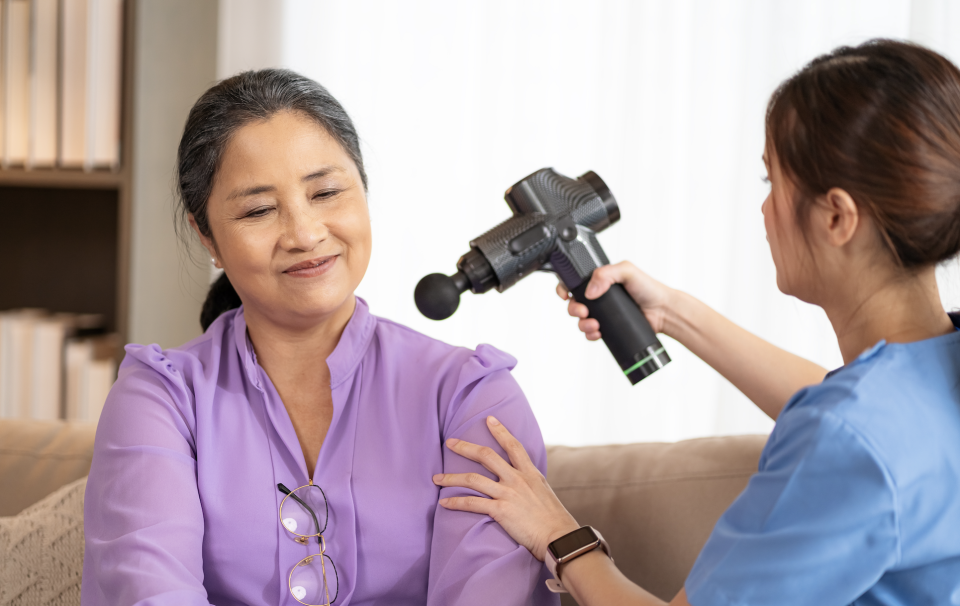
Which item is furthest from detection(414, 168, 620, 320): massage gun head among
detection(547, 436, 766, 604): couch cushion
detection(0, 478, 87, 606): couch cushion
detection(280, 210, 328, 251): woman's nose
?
detection(0, 478, 87, 606): couch cushion

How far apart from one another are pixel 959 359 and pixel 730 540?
29 cm

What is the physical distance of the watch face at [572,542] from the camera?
102 cm

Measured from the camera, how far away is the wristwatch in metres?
1.01

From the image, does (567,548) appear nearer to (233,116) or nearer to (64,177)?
(233,116)

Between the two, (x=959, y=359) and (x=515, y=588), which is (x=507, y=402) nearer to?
(x=515, y=588)

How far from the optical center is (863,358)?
76 centimetres

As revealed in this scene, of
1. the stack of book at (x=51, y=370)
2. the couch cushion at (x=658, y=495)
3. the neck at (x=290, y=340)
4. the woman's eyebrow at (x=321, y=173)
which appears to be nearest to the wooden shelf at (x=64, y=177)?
the stack of book at (x=51, y=370)

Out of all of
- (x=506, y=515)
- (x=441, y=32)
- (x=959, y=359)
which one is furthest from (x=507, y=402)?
(x=441, y=32)

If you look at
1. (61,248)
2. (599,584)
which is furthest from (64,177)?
(599,584)

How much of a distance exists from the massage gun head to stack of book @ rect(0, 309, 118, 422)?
1.59 metres

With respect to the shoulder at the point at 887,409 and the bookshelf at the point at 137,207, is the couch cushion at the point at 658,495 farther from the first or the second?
the bookshelf at the point at 137,207

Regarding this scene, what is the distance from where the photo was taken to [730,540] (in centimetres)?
76

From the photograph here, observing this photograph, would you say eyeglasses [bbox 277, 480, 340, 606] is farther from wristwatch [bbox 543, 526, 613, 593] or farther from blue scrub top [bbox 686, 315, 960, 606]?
blue scrub top [bbox 686, 315, 960, 606]

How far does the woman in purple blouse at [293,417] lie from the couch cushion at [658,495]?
29 cm
